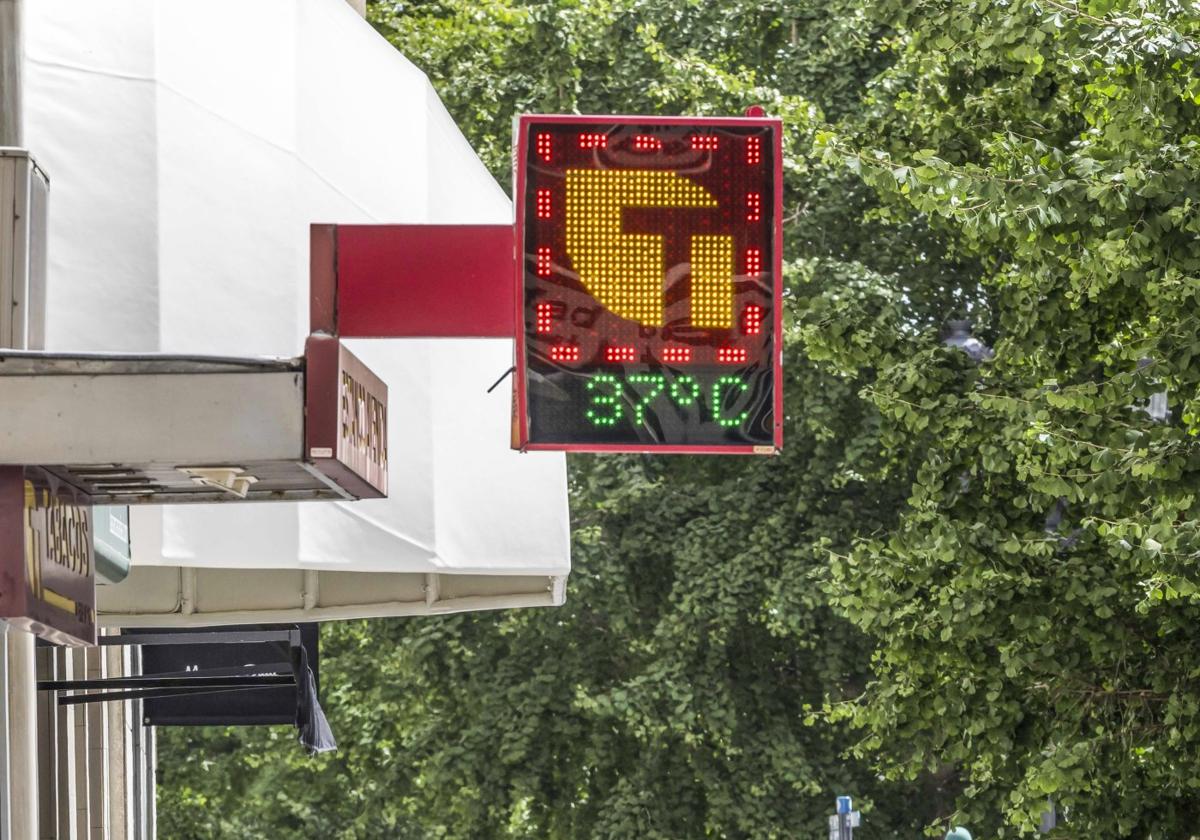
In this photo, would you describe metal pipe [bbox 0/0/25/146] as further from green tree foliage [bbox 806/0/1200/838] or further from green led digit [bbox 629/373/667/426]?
green tree foliage [bbox 806/0/1200/838]

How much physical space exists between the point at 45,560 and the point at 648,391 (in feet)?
5.07

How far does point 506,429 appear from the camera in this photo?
1070 centimetres

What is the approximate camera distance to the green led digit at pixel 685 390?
5.15m

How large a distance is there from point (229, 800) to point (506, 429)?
70.1 feet

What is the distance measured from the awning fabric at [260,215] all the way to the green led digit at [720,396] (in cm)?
394

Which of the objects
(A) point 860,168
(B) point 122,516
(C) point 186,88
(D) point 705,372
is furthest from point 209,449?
(A) point 860,168

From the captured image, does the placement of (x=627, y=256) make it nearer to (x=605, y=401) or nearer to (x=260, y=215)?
(x=605, y=401)

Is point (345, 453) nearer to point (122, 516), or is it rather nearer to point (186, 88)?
point (122, 516)

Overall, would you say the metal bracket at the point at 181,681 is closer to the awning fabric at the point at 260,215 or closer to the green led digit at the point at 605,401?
the awning fabric at the point at 260,215

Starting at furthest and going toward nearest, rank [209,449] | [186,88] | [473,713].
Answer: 1. [473,713]
2. [186,88]
3. [209,449]

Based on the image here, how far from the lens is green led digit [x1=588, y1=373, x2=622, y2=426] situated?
515cm

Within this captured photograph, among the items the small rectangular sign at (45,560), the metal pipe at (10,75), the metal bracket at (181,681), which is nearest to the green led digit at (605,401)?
the small rectangular sign at (45,560)

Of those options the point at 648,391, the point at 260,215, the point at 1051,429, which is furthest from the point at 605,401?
the point at 1051,429

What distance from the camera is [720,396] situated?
17.0 ft
